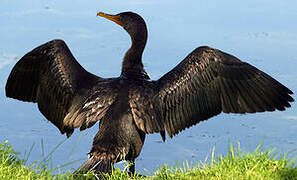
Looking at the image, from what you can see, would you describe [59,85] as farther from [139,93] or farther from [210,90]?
[210,90]

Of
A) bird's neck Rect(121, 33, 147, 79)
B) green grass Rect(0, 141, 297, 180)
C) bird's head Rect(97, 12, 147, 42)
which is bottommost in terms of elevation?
green grass Rect(0, 141, 297, 180)

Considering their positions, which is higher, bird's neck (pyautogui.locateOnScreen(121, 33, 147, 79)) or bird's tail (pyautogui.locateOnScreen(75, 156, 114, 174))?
bird's neck (pyautogui.locateOnScreen(121, 33, 147, 79))

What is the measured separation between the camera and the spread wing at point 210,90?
5121mm

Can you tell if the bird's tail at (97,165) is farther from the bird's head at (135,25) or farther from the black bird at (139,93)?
the bird's head at (135,25)

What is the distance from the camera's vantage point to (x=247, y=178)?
4250 millimetres

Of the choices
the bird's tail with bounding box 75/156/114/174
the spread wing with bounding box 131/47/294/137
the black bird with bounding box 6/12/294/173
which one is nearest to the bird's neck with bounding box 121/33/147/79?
the black bird with bounding box 6/12/294/173

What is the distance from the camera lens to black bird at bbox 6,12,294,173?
15.8 ft

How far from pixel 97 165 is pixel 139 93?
840 millimetres

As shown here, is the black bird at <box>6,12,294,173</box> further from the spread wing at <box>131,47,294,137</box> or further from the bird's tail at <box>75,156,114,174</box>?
the bird's tail at <box>75,156,114,174</box>

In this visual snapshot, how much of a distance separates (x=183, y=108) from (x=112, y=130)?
0.86 m

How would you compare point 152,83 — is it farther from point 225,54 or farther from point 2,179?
A: point 2,179

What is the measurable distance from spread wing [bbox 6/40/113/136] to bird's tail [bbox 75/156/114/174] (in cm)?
36

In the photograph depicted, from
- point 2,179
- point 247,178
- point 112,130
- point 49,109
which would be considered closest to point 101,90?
point 112,130

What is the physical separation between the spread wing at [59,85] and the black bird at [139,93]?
10 mm
